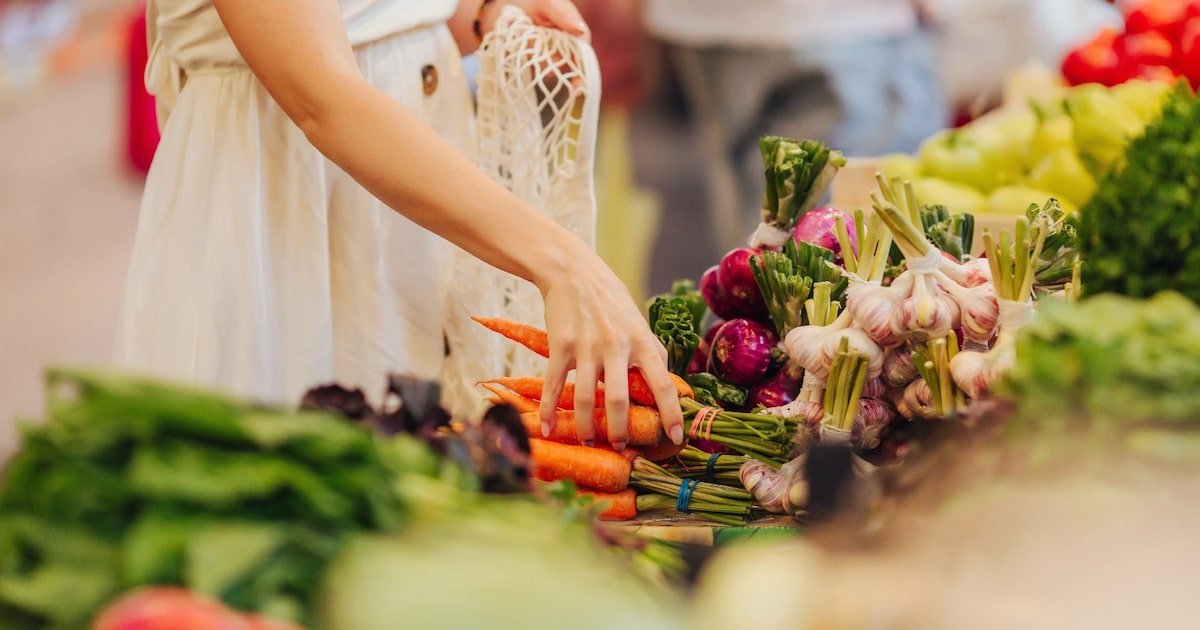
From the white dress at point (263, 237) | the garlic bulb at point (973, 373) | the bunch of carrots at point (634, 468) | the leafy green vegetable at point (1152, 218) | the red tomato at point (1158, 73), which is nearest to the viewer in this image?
the leafy green vegetable at point (1152, 218)

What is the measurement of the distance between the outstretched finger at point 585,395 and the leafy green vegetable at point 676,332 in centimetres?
21

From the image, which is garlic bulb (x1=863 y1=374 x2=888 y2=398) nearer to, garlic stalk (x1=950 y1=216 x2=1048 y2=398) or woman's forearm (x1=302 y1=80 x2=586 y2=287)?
garlic stalk (x1=950 y1=216 x2=1048 y2=398)

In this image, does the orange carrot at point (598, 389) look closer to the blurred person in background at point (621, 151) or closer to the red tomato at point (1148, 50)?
the red tomato at point (1148, 50)

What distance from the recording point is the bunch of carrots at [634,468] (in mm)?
1395

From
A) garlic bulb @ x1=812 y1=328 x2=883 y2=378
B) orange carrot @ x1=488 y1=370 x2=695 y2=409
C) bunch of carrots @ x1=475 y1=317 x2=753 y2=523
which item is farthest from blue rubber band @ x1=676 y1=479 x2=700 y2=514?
garlic bulb @ x1=812 y1=328 x2=883 y2=378

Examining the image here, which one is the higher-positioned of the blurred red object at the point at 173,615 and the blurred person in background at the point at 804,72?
the blurred person in background at the point at 804,72

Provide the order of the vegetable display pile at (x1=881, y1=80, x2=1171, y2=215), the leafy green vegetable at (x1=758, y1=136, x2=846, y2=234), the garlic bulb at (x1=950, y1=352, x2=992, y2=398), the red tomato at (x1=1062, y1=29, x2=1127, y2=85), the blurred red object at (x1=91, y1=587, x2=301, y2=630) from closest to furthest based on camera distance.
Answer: the blurred red object at (x1=91, y1=587, x2=301, y2=630)
the garlic bulb at (x1=950, y1=352, x2=992, y2=398)
the leafy green vegetable at (x1=758, y1=136, x2=846, y2=234)
the vegetable display pile at (x1=881, y1=80, x2=1171, y2=215)
the red tomato at (x1=1062, y1=29, x2=1127, y2=85)

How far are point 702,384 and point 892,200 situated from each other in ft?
→ 1.12

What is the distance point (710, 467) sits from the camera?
56.1 inches

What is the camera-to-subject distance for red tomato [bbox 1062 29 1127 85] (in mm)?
2637

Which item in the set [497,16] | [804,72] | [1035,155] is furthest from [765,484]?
[804,72]

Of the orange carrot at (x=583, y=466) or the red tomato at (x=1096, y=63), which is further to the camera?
the red tomato at (x=1096, y=63)

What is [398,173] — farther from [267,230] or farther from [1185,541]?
[1185,541]

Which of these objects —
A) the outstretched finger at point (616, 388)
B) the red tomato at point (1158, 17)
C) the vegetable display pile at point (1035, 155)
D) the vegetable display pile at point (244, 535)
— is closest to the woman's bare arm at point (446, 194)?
the outstretched finger at point (616, 388)
